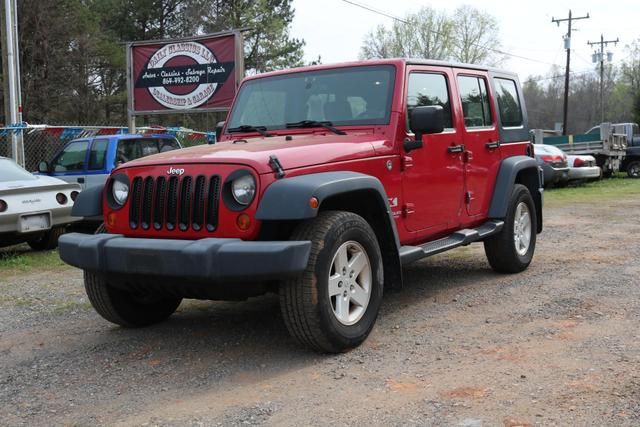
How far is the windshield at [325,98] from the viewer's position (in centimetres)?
529

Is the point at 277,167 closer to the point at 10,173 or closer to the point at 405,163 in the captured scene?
the point at 405,163

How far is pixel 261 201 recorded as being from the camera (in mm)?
4023

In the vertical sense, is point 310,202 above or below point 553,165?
above

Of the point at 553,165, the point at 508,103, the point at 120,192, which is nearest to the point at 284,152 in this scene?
the point at 120,192

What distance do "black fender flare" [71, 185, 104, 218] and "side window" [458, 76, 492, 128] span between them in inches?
129

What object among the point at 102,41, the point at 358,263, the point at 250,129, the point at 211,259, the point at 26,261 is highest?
the point at 102,41

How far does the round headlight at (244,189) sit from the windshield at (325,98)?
1.38m

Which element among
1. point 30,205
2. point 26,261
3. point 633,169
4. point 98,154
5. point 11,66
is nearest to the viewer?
point 30,205

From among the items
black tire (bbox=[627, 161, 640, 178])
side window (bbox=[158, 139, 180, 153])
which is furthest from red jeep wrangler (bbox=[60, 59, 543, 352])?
black tire (bbox=[627, 161, 640, 178])

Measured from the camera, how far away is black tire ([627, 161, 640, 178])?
2444 centimetres

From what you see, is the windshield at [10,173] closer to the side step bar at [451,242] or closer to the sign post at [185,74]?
the sign post at [185,74]

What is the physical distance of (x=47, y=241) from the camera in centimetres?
952

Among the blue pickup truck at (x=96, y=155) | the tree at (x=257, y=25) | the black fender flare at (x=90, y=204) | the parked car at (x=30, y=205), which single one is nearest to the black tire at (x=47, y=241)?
the parked car at (x=30, y=205)

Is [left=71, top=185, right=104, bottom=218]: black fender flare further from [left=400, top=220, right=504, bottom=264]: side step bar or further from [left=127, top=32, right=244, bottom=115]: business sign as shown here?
[left=127, top=32, right=244, bottom=115]: business sign
